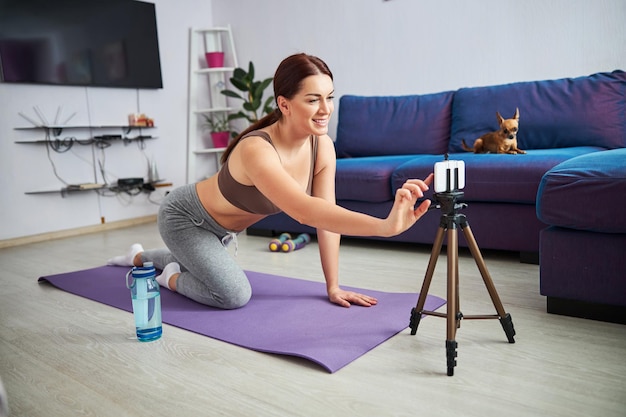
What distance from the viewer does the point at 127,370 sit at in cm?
160

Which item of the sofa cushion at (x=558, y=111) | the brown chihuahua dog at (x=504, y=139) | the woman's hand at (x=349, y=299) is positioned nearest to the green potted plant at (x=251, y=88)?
the sofa cushion at (x=558, y=111)

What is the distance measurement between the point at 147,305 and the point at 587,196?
1495 millimetres

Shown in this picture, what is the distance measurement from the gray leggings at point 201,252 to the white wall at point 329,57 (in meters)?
2.37

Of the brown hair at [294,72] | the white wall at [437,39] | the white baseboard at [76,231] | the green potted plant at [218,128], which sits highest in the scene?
the white wall at [437,39]

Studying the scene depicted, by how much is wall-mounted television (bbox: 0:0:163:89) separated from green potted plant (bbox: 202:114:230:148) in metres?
0.62

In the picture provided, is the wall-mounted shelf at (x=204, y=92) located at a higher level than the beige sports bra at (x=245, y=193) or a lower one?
higher

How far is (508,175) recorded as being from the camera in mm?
2510

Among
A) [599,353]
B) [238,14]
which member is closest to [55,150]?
[238,14]

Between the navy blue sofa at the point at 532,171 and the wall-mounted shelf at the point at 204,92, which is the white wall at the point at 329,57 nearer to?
the wall-mounted shelf at the point at 204,92

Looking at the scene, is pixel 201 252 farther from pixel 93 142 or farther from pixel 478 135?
pixel 93 142

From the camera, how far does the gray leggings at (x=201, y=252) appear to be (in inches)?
82.3

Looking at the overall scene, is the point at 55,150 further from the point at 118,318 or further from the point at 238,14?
the point at 118,318

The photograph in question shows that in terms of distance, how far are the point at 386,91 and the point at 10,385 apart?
334 cm

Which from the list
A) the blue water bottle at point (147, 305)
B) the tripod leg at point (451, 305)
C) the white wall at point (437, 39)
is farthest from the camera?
the white wall at point (437, 39)
